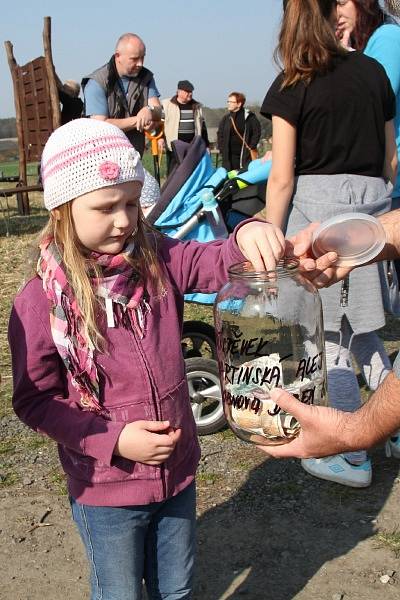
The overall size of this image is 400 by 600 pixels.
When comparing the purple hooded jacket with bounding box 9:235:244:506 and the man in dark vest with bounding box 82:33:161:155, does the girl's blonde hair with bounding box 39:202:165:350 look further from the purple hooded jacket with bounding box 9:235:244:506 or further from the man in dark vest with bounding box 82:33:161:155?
the man in dark vest with bounding box 82:33:161:155

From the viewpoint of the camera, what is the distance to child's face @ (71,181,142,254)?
1.72 m

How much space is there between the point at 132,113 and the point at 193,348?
93.5 inches

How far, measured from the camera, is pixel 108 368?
1790mm

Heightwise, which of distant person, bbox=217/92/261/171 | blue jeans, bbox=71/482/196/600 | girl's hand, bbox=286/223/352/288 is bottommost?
distant person, bbox=217/92/261/171

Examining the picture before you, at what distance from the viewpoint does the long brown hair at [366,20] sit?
11.1 feet

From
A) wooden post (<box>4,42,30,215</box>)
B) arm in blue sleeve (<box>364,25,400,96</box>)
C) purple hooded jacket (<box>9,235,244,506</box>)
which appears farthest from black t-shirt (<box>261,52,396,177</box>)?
wooden post (<box>4,42,30,215</box>)

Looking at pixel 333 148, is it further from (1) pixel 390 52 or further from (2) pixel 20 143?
(2) pixel 20 143

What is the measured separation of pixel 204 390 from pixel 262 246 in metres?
2.11

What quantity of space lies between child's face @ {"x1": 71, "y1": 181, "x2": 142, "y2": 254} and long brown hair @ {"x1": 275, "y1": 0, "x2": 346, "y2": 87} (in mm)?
1352

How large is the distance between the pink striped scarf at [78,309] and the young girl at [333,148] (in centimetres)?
131

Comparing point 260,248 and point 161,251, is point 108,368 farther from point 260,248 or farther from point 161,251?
point 260,248

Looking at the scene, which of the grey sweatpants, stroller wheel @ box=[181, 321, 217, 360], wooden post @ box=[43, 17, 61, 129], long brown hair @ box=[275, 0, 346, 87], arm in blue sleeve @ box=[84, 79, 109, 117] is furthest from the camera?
wooden post @ box=[43, 17, 61, 129]

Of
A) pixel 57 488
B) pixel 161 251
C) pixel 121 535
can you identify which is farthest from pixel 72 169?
pixel 57 488

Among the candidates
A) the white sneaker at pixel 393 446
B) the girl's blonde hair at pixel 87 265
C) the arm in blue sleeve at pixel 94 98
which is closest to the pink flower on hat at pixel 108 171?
the girl's blonde hair at pixel 87 265
